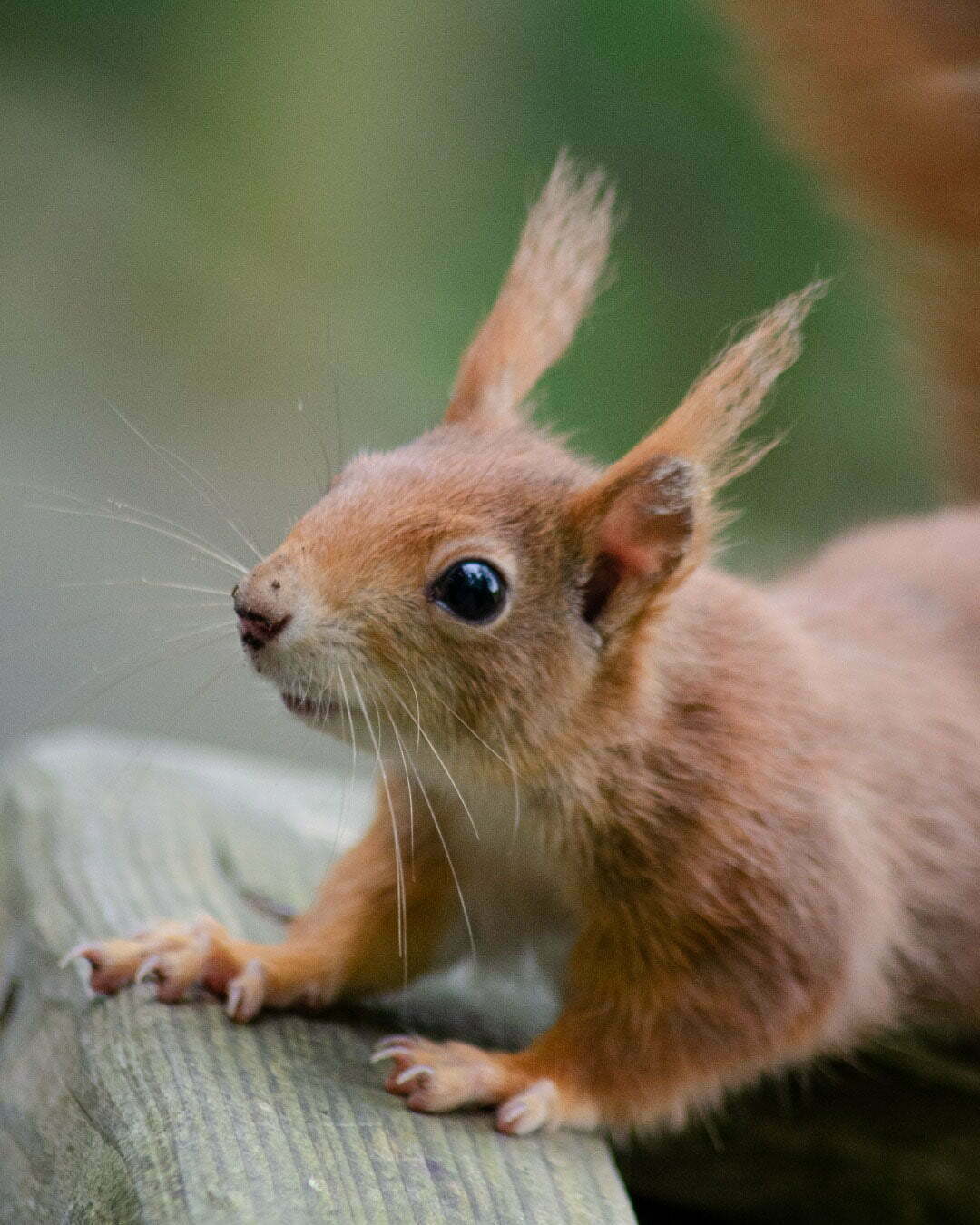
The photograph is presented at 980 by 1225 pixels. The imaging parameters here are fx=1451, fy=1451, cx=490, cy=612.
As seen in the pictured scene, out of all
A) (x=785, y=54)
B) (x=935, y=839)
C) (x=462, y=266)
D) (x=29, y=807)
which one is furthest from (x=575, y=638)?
(x=462, y=266)

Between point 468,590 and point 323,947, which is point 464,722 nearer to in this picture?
point 468,590

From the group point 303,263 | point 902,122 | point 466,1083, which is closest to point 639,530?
point 466,1083

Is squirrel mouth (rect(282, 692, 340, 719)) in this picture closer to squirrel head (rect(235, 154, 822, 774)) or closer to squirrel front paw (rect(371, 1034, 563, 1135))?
squirrel head (rect(235, 154, 822, 774))

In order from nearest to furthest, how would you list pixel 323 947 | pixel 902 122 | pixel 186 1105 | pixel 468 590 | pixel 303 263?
pixel 186 1105 → pixel 468 590 → pixel 323 947 → pixel 902 122 → pixel 303 263

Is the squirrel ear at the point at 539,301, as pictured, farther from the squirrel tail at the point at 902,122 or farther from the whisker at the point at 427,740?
the squirrel tail at the point at 902,122

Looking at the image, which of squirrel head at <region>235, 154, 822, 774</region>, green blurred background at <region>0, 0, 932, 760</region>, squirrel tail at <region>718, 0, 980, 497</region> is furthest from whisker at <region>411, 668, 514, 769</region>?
green blurred background at <region>0, 0, 932, 760</region>

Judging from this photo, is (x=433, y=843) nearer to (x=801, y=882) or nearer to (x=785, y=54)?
(x=801, y=882)

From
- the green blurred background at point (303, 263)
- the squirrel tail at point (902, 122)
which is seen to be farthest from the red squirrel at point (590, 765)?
the green blurred background at point (303, 263)
